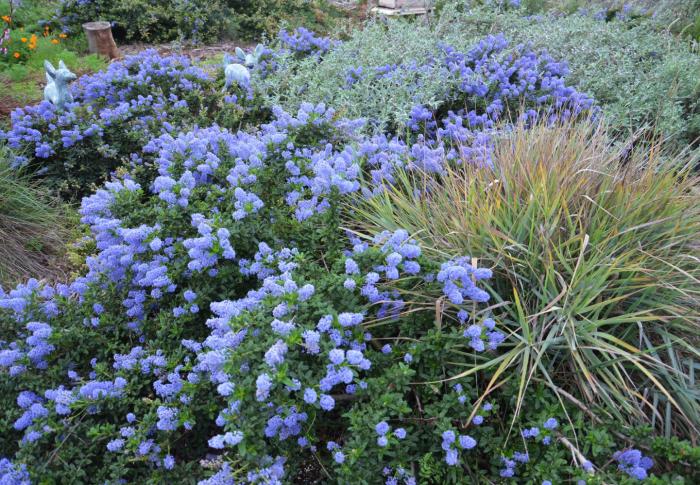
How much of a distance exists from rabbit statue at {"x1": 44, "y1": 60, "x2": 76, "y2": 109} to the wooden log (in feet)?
7.01

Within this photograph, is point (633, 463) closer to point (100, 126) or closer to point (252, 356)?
point (252, 356)

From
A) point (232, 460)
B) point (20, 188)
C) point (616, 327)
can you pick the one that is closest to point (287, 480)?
point (232, 460)

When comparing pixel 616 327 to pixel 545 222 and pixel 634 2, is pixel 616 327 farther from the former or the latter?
pixel 634 2

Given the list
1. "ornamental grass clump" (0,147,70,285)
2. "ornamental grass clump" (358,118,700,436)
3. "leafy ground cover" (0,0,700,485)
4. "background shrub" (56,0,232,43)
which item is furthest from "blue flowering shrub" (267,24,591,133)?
"background shrub" (56,0,232,43)

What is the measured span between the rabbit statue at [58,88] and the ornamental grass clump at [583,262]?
2.71m

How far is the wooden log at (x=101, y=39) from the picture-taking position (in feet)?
19.7

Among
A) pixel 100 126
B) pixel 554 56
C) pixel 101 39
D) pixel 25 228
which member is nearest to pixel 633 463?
pixel 25 228

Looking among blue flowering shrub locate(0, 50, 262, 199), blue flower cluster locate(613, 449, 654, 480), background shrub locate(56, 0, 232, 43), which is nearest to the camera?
blue flower cluster locate(613, 449, 654, 480)

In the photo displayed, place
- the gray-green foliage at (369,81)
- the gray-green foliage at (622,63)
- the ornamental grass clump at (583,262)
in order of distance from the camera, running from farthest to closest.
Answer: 1. the gray-green foliage at (622,63)
2. the gray-green foliage at (369,81)
3. the ornamental grass clump at (583,262)

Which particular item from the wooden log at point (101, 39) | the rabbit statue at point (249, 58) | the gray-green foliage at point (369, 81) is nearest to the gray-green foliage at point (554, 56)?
the gray-green foliage at point (369, 81)

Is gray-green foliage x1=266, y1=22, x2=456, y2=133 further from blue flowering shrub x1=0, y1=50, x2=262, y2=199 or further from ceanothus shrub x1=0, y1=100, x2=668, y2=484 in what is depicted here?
ceanothus shrub x1=0, y1=100, x2=668, y2=484

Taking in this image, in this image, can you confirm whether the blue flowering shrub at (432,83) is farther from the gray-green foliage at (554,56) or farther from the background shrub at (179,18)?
the background shrub at (179,18)

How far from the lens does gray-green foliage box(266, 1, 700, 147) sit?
4.08 m

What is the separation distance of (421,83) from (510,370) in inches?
103
